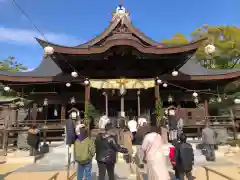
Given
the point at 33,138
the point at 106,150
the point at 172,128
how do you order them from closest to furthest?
the point at 106,150 < the point at 33,138 < the point at 172,128

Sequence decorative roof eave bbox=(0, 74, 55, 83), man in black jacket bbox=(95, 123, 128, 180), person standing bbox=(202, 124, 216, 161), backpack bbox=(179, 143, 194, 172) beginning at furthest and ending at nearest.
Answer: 1. decorative roof eave bbox=(0, 74, 55, 83)
2. person standing bbox=(202, 124, 216, 161)
3. backpack bbox=(179, 143, 194, 172)
4. man in black jacket bbox=(95, 123, 128, 180)

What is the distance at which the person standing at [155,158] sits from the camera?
15.8 feet

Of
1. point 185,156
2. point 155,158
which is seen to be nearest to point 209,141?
point 185,156

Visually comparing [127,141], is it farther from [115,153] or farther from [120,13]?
[120,13]

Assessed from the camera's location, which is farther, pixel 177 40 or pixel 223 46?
pixel 177 40

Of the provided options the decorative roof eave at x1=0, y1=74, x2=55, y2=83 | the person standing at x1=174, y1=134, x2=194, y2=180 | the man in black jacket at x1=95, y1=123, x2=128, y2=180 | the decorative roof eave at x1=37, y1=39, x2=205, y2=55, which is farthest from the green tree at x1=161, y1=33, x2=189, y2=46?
the man in black jacket at x1=95, y1=123, x2=128, y2=180

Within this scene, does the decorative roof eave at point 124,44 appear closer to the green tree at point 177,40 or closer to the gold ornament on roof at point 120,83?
the gold ornament on roof at point 120,83

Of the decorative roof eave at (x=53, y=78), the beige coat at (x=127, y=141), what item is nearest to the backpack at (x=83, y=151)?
the beige coat at (x=127, y=141)

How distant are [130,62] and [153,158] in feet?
34.6

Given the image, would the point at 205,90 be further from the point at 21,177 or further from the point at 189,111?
the point at 21,177

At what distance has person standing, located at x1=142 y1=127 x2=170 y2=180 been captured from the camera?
4.82 metres

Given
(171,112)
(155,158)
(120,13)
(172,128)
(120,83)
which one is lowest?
(155,158)

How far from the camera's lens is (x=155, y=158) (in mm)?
4828

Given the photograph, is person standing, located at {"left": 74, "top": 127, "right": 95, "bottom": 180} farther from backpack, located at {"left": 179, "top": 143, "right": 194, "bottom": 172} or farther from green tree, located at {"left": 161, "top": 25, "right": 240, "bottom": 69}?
green tree, located at {"left": 161, "top": 25, "right": 240, "bottom": 69}
